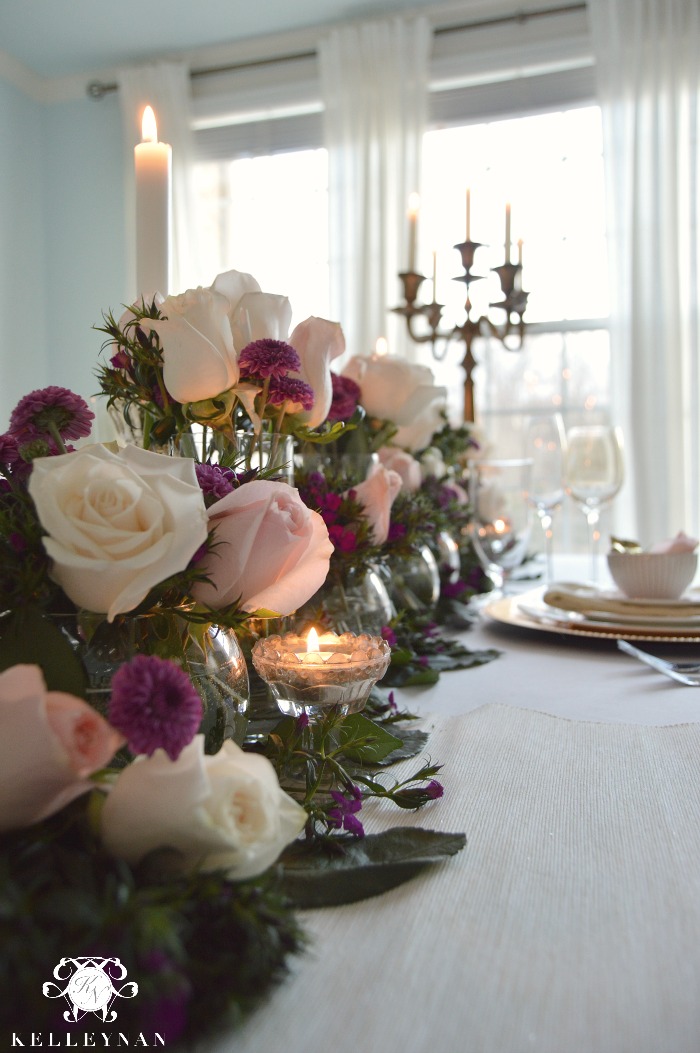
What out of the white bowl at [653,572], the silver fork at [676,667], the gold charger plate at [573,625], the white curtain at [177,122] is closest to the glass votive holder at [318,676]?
the silver fork at [676,667]

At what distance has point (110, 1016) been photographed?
283 millimetres

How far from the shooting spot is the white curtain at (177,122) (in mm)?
4285

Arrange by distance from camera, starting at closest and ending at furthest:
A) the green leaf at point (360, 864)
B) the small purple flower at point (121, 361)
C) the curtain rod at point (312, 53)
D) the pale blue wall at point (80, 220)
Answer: the green leaf at point (360, 864) → the small purple flower at point (121, 361) → the curtain rod at point (312, 53) → the pale blue wall at point (80, 220)

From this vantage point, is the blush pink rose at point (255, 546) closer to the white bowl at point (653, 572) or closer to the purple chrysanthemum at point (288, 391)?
the purple chrysanthemum at point (288, 391)

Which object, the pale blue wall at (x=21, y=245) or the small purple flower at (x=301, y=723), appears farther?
the pale blue wall at (x=21, y=245)

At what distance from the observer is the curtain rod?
3.76 meters

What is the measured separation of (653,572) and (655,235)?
2882 millimetres

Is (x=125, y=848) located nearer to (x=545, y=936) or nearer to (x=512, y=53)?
(x=545, y=936)

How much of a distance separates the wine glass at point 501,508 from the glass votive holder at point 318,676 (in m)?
0.87

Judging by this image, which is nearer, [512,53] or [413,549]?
[413,549]

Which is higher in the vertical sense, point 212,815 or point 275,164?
point 275,164

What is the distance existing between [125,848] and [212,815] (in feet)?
0.13

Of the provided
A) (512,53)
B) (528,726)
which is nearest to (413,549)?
(528,726)

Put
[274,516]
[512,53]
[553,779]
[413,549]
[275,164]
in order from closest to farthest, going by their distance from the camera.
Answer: [274,516] < [553,779] < [413,549] < [512,53] < [275,164]
